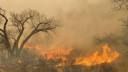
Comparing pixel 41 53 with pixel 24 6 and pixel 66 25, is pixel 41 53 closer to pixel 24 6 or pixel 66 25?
pixel 66 25

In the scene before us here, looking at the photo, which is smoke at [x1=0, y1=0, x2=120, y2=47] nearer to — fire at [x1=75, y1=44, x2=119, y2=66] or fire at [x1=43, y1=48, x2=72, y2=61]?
fire at [x1=43, y1=48, x2=72, y2=61]

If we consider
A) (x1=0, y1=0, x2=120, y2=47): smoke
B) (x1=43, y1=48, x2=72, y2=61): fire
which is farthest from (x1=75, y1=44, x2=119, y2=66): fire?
(x1=0, y1=0, x2=120, y2=47): smoke

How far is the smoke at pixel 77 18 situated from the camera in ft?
165

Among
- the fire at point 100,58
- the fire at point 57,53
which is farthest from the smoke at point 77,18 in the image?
the fire at point 100,58

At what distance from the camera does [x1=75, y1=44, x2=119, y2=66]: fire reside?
126 feet

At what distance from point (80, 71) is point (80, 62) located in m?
2.99

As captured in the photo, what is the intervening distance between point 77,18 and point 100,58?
18462 mm

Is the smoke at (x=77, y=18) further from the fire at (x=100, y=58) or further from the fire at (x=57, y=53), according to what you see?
the fire at (x=100, y=58)

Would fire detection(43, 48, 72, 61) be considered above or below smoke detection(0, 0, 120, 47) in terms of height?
below

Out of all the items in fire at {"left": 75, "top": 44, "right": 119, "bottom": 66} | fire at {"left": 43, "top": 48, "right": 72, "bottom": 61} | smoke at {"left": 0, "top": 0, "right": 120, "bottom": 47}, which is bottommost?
fire at {"left": 75, "top": 44, "right": 119, "bottom": 66}

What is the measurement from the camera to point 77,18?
187ft

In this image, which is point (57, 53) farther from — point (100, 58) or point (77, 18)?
point (77, 18)

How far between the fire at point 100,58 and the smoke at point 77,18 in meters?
5.28

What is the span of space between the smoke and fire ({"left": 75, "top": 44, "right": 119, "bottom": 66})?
208 inches
